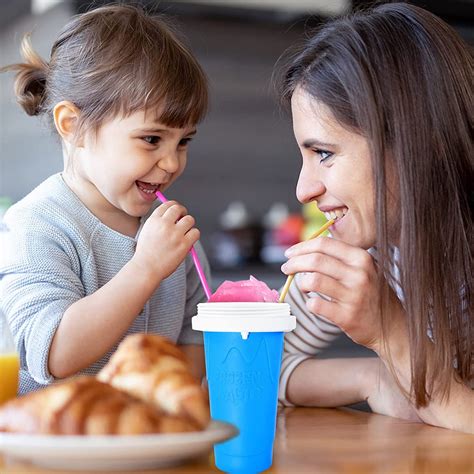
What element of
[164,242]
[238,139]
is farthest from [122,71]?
[238,139]

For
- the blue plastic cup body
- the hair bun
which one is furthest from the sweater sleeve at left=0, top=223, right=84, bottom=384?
the blue plastic cup body

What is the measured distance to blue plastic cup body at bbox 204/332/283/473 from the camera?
843mm

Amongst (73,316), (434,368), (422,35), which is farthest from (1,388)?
(422,35)

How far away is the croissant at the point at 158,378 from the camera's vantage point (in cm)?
73

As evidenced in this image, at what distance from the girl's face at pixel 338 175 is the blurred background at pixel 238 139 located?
2216 mm

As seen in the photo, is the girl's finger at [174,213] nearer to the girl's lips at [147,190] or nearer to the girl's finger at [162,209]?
the girl's finger at [162,209]

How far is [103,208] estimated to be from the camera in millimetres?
1574

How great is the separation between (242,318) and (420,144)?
2.12 feet

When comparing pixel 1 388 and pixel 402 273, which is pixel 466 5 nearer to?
pixel 402 273

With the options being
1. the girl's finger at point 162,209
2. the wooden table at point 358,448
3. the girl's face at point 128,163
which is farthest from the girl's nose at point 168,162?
the wooden table at point 358,448

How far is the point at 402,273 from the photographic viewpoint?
1.30 meters

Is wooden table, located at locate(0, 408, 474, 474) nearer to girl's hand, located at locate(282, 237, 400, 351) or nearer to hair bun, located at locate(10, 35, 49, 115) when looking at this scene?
girl's hand, located at locate(282, 237, 400, 351)

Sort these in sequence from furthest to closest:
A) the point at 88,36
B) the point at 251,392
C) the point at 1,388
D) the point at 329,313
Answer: the point at 88,36, the point at 329,313, the point at 1,388, the point at 251,392

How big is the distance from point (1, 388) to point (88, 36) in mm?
802
